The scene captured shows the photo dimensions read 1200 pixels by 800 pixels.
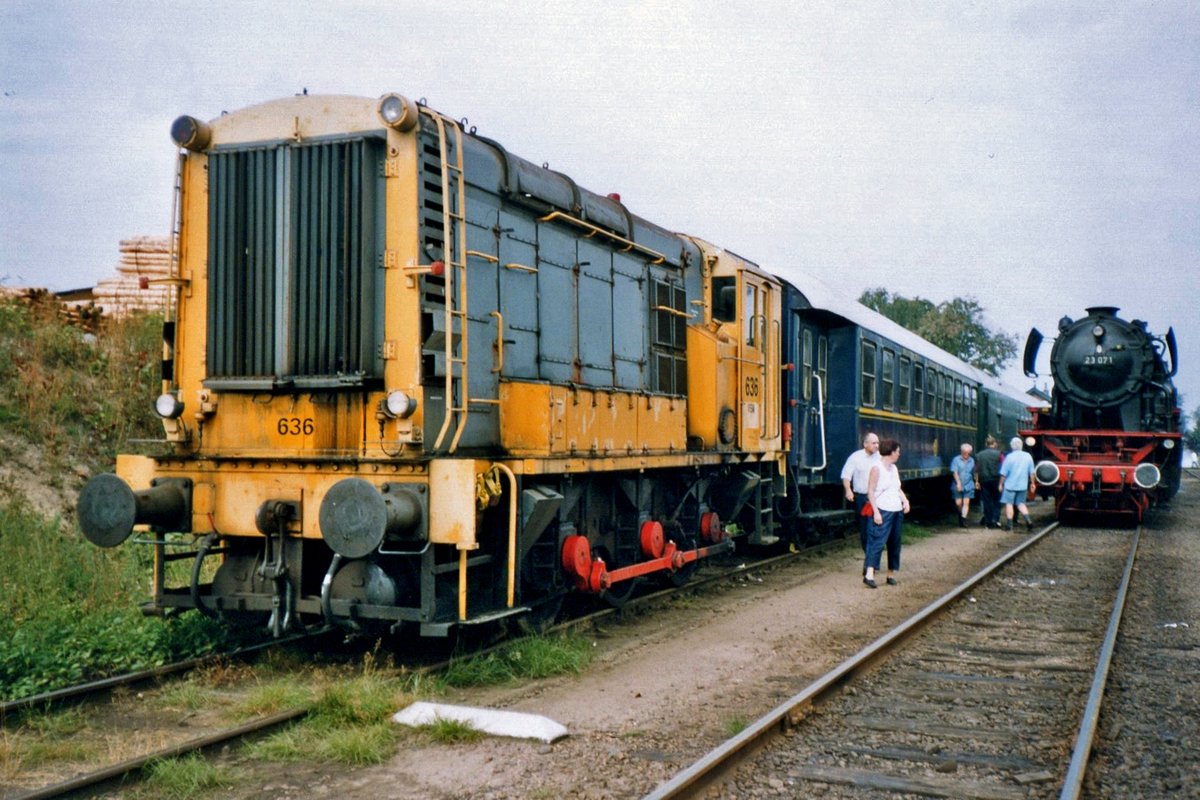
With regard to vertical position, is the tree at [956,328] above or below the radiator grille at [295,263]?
above

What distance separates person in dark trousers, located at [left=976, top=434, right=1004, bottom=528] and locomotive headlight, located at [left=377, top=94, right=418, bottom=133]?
14.6 metres

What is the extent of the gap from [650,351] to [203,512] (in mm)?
4368

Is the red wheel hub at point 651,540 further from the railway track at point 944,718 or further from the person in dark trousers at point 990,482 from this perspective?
the person in dark trousers at point 990,482

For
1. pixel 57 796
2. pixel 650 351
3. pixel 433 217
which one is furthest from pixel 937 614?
pixel 57 796

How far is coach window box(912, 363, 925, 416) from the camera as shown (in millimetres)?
17812

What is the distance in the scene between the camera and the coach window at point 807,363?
13.3 m

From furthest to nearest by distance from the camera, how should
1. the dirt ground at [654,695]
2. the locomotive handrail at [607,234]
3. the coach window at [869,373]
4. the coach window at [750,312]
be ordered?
the coach window at [869,373] → the coach window at [750,312] → the locomotive handrail at [607,234] → the dirt ground at [654,695]

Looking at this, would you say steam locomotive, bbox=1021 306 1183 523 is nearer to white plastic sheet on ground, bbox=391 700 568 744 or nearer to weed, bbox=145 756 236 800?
white plastic sheet on ground, bbox=391 700 568 744

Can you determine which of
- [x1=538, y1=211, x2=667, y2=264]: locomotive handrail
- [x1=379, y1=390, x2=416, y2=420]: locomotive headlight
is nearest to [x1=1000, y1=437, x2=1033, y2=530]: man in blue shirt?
[x1=538, y1=211, x2=667, y2=264]: locomotive handrail

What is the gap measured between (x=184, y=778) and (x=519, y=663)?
259 centimetres

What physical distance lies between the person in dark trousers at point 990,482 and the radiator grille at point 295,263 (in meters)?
14.5

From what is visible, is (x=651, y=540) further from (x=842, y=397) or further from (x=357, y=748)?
(x=842, y=397)

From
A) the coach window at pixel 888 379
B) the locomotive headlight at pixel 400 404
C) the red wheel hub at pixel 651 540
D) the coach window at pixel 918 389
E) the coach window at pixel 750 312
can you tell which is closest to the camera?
the locomotive headlight at pixel 400 404

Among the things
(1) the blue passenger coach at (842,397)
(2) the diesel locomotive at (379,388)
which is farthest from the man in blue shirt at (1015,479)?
(2) the diesel locomotive at (379,388)
